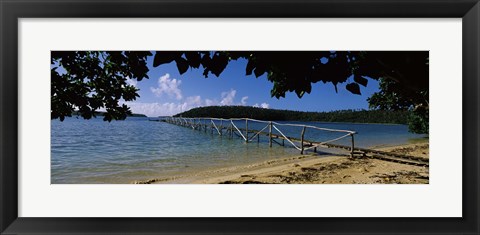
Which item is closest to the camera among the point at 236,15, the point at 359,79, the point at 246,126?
the point at 359,79

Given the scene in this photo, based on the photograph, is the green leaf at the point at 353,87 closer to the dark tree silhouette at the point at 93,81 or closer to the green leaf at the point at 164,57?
the green leaf at the point at 164,57

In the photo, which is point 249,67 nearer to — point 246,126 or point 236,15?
point 236,15

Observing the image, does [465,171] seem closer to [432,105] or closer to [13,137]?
[432,105]

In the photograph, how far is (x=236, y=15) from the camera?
7.48ft

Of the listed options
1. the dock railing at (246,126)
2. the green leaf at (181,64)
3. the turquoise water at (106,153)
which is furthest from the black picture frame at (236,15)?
the dock railing at (246,126)

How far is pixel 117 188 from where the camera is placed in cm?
249

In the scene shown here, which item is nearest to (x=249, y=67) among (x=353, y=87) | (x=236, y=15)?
(x=236, y=15)

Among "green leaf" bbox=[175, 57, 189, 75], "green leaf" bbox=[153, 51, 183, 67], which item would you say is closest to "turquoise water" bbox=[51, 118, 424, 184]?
"green leaf" bbox=[153, 51, 183, 67]

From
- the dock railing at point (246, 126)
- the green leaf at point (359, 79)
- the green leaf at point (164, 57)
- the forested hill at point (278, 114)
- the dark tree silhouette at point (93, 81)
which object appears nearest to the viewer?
the green leaf at point (164, 57)

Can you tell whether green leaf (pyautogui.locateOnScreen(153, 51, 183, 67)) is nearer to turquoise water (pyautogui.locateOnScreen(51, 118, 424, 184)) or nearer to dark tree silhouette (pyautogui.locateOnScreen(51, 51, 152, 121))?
dark tree silhouette (pyautogui.locateOnScreen(51, 51, 152, 121))

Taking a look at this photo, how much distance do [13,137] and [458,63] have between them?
3.76 meters

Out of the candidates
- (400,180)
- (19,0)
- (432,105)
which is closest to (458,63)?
(432,105)

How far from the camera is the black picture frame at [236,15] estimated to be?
2.25m

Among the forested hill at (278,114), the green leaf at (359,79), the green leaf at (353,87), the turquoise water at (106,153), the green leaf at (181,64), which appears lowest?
the turquoise water at (106,153)
